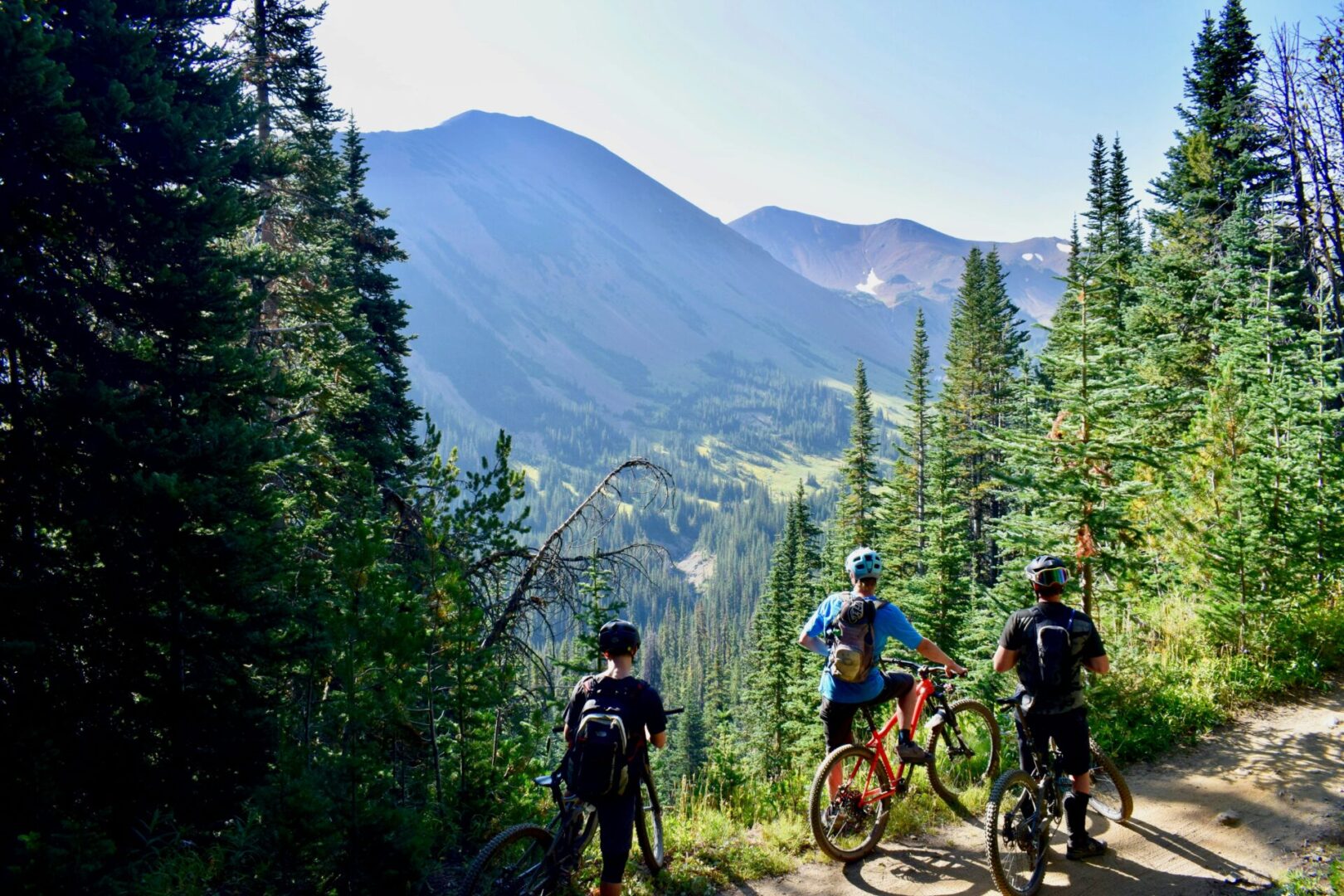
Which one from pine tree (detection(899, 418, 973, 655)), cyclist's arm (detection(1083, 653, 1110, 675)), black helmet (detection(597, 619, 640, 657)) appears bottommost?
pine tree (detection(899, 418, 973, 655))

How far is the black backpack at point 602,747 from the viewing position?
15.2ft

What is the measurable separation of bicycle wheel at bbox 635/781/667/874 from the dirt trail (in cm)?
69

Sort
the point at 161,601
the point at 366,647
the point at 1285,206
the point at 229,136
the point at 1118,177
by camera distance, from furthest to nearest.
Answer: the point at 1118,177 → the point at 1285,206 → the point at 229,136 → the point at 161,601 → the point at 366,647

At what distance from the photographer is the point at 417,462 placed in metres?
18.4

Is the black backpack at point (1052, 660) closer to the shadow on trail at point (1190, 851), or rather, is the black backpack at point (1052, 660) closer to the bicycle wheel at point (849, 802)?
the bicycle wheel at point (849, 802)

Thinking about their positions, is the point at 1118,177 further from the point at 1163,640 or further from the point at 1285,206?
the point at 1163,640

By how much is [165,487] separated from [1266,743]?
40.1 ft

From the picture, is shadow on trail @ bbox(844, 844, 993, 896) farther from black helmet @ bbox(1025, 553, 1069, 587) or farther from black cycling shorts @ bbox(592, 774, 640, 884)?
black helmet @ bbox(1025, 553, 1069, 587)

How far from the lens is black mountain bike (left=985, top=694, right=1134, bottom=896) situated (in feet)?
16.8

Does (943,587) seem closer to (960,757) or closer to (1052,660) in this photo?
(960,757)

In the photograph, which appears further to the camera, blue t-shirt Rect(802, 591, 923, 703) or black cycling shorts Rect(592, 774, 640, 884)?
blue t-shirt Rect(802, 591, 923, 703)

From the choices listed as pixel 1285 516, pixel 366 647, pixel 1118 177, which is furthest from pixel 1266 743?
pixel 1118 177

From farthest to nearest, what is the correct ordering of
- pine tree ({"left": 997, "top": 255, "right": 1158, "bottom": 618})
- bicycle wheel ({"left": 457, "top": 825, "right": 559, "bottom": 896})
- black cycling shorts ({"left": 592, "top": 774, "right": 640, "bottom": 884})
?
pine tree ({"left": 997, "top": 255, "right": 1158, "bottom": 618}) → black cycling shorts ({"left": 592, "top": 774, "right": 640, "bottom": 884}) → bicycle wheel ({"left": 457, "top": 825, "right": 559, "bottom": 896})

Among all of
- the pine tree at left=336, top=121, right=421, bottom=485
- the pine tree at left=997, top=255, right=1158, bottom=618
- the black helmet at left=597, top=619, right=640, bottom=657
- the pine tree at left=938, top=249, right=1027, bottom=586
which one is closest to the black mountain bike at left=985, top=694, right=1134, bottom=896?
the black helmet at left=597, top=619, right=640, bottom=657
